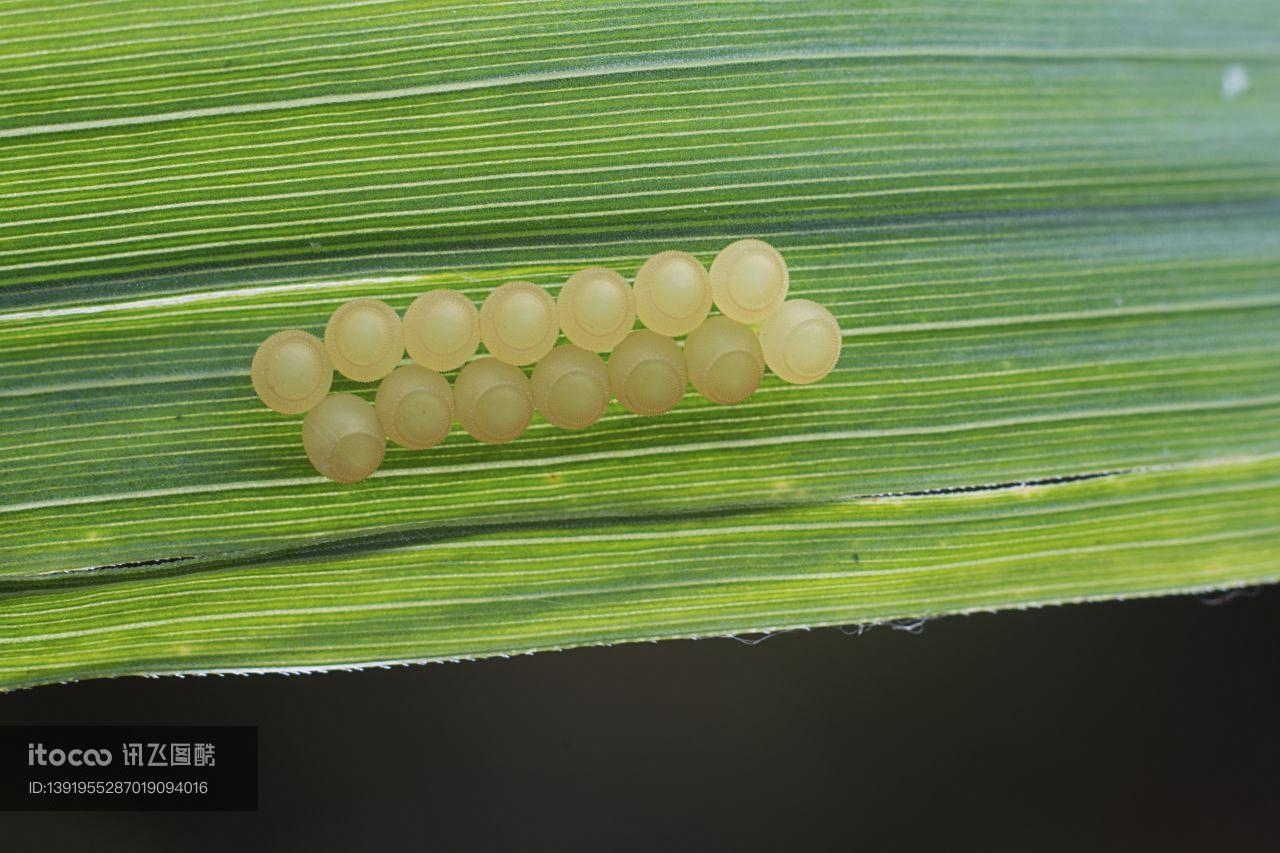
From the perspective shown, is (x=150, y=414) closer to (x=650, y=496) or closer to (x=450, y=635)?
(x=450, y=635)

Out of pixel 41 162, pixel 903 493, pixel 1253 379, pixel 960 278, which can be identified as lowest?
pixel 903 493

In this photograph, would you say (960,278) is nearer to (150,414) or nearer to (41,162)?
(150,414)

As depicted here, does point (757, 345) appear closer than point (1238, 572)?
Yes

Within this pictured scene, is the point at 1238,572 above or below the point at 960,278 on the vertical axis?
below

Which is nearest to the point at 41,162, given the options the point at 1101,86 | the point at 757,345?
the point at 757,345

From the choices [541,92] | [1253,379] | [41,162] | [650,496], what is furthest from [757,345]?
[41,162]

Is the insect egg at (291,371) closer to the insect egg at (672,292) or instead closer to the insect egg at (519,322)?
the insect egg at (519,322)

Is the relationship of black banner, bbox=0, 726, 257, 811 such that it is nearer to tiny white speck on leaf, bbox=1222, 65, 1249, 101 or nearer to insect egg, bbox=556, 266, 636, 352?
insect egg, bbox=556, 266, 636, 352

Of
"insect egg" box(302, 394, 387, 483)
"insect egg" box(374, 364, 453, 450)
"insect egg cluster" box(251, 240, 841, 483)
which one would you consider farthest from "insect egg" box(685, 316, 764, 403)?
"insect egg" box(302, 394, 387, 483)
